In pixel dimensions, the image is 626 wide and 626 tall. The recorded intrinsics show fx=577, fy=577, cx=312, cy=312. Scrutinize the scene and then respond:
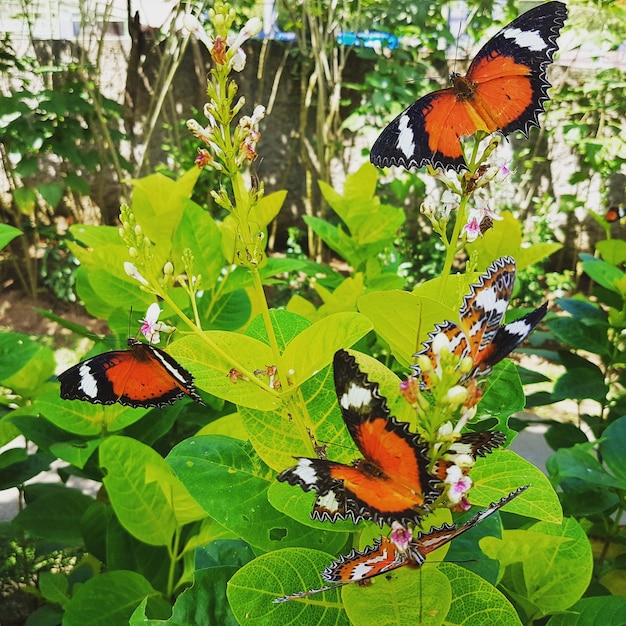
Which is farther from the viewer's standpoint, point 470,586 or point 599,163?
point 599,163

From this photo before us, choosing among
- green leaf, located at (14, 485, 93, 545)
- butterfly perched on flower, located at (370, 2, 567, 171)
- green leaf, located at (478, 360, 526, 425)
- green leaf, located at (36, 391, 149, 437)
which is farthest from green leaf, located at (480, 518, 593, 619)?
green leaf, located at (14, 485, 93, 545)

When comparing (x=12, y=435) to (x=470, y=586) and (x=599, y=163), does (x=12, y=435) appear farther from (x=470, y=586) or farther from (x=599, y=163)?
(x=599, y=163)

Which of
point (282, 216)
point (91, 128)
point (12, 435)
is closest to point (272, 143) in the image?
point (282, 216)

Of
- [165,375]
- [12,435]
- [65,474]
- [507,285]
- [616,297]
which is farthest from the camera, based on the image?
[616,297]

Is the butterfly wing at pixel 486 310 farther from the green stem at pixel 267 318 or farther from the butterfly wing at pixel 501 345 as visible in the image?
the green stem at pixel 267 318

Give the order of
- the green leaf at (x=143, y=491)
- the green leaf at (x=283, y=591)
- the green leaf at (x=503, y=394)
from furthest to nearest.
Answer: the green leaf at (x=143, y=491)
the green leaf at (x=503, y=394)
the green leaf at (x=283, y=591)

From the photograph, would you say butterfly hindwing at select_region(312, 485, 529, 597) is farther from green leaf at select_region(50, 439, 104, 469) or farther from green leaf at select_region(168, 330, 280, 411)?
green leaf at select_region(50, 439, 104, 469)

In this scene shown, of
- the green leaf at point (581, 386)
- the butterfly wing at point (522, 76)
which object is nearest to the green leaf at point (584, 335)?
the green leaf at point (581, 386)

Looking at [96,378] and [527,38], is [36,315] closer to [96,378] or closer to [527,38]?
[96,378]
